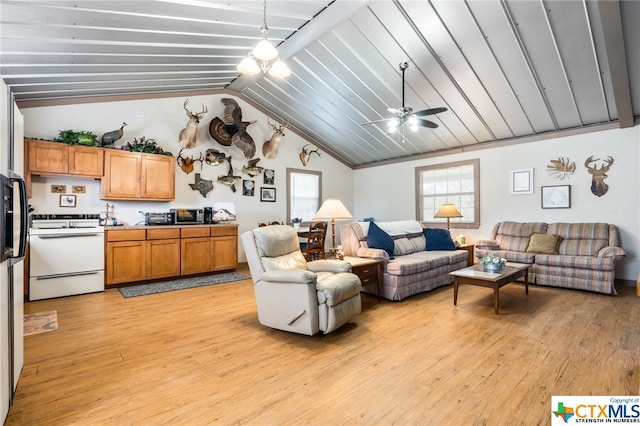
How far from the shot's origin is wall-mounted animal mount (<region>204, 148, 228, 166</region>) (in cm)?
618

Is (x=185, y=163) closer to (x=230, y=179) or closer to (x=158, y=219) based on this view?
(x=230, y=179)

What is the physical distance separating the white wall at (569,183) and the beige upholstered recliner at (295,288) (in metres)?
4.37

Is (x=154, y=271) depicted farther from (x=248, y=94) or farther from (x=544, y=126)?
(x=544, y=126)

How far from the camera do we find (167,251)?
5.22m

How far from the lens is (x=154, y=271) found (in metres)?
5.09

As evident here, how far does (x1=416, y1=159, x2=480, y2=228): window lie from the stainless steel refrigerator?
6.84 meters

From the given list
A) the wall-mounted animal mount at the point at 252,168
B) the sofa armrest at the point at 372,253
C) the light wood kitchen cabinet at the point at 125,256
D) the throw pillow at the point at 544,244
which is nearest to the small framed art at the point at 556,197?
the throw pillow at the point at 544,244

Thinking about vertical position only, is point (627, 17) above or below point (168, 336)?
above

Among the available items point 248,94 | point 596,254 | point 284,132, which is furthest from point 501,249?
point 248,94

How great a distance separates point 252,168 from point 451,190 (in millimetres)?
4420

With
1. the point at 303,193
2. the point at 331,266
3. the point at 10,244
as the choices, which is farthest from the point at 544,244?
the point at 10,244

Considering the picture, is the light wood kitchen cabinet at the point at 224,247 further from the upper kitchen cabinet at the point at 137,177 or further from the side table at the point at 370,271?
the side table at the point at 370,271

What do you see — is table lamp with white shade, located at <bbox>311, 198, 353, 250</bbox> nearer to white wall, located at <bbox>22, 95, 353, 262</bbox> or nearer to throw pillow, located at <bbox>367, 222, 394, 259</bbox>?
throw pillow, located at <bbox>367, 222, 394, 259</bbox>

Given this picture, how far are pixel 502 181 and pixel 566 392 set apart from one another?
4.91m
